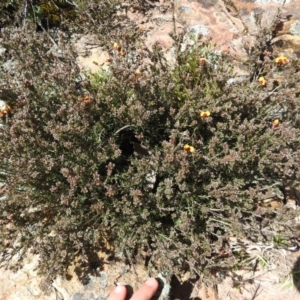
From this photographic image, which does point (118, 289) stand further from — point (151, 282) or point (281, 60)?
point (281, 60)

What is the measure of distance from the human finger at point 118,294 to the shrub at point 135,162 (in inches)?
10.4

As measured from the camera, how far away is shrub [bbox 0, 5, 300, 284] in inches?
119

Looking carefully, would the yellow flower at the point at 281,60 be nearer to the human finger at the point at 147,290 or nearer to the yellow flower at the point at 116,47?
the yellow flower at the point at 116,47

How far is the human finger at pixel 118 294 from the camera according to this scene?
3254mm

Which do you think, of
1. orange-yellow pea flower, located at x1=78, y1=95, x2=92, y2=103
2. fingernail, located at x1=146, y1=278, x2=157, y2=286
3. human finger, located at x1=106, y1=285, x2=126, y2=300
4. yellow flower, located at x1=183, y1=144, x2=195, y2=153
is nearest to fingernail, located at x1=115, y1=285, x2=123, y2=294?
human finger, located at x1=106, y1=285, x2=126, y2=300

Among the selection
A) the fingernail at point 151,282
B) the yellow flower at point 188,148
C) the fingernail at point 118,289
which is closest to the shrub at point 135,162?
the yellow flower at point 188,148

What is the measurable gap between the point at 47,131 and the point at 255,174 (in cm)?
192

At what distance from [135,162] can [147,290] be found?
112 centimetres

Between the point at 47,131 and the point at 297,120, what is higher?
the point at 47,131

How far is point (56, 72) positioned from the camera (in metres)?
3.01

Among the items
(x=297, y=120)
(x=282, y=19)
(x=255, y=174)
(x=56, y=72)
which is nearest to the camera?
(x=56, y=72)

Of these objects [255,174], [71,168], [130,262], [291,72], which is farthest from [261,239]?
[71,168]

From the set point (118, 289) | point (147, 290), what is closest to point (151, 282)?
point (147, 290)

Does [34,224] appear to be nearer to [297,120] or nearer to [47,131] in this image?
[47,131]
